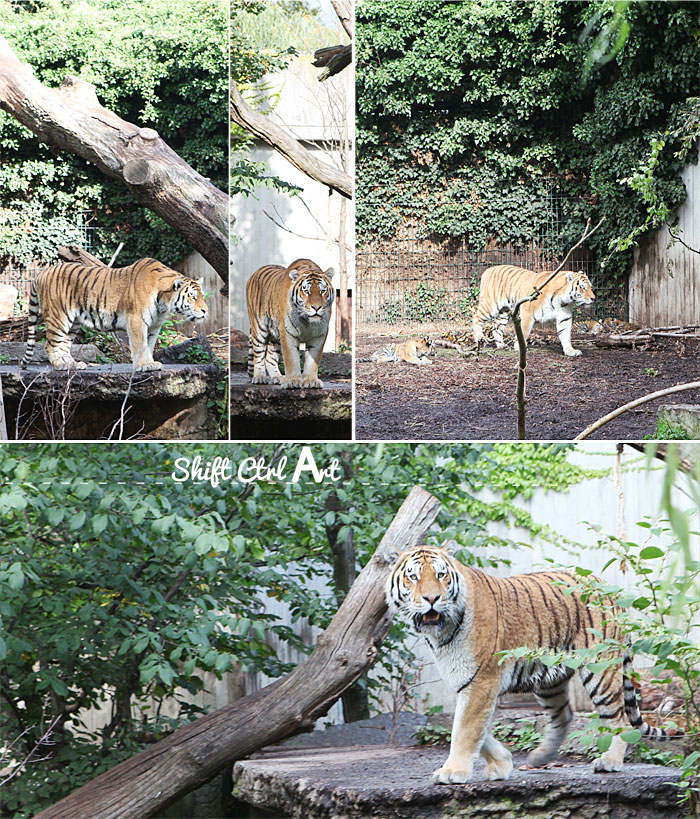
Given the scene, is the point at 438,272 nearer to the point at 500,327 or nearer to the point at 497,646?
the point at 500,327

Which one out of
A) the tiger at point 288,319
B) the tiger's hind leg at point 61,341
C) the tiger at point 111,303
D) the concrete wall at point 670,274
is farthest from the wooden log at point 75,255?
the concrete wall at point 670,274

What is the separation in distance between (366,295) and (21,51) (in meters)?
2.47

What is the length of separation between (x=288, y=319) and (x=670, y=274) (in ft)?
7.43

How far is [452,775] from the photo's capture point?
399 centimetres

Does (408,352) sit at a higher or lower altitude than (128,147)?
lower

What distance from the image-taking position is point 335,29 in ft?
17.4

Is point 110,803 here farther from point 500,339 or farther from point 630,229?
point 630,229

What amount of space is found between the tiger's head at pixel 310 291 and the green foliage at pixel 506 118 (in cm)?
40

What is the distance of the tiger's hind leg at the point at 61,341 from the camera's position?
5355 mm

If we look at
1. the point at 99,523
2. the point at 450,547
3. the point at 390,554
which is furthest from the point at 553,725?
the point at 99,523

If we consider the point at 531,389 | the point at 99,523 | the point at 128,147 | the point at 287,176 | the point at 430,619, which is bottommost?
the point at 430,619

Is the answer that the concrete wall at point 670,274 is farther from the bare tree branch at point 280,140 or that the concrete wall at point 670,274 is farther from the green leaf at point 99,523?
the green leaf at point 99,523

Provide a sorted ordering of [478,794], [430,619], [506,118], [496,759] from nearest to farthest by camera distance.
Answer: [478,794] < [496,759] < [430,619] < [506,118]

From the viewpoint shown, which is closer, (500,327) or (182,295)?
(182,295)
